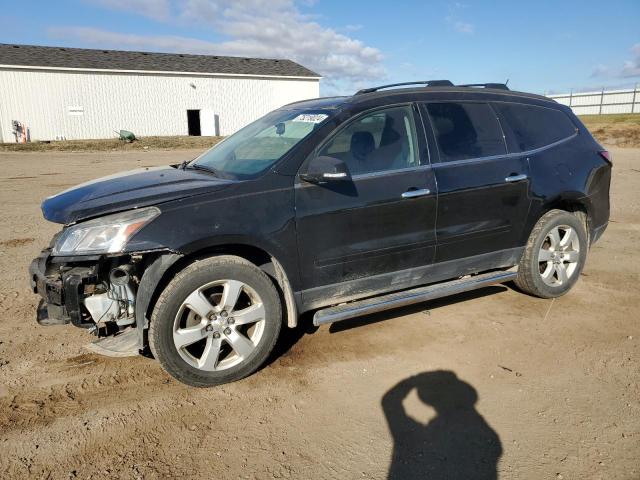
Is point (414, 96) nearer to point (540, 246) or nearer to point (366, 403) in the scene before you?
point (540, 246)

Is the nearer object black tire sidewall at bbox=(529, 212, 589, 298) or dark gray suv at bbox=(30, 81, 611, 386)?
dark gray suv at bbox=(30, 81, 611, 386)

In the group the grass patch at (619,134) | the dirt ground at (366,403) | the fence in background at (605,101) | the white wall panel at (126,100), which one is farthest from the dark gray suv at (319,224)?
the fence in background at (605,101)

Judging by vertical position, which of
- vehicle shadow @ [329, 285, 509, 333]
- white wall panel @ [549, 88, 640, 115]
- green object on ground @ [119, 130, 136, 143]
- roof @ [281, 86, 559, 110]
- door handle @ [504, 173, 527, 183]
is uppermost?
white wall panel @ [549, 88, 640, 115]

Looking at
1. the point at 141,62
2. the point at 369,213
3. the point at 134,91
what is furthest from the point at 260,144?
the point at 141,62

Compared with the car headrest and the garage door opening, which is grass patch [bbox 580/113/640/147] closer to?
the car headrest

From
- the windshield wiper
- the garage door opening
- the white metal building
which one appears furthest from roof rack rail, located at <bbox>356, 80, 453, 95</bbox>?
the garage door opening

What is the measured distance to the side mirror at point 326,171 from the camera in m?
3.35

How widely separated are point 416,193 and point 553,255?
69.9 inches

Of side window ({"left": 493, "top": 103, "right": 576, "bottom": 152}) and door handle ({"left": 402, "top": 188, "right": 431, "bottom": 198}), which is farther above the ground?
side window ({"left": 493, "top": 103, "right": 576, "bottom": 152})

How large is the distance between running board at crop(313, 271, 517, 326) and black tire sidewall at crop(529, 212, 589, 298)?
9.1 inches

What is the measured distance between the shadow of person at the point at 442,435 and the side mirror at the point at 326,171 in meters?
1.46

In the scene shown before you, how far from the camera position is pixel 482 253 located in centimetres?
432

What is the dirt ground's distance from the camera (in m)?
2.63

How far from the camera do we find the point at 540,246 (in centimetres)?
459
